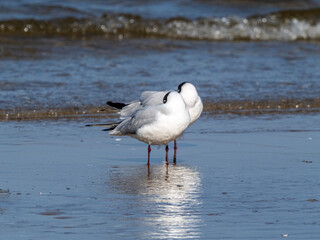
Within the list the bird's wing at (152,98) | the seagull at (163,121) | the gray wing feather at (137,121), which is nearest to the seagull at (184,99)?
the bird's wing at (152,98)

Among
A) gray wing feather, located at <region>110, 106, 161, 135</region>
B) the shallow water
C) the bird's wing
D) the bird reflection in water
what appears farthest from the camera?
the bird's wing

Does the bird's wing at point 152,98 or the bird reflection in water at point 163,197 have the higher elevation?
the bird's wing at point 152,98

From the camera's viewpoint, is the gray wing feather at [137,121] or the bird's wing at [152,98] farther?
the bird's wing at [152,98]

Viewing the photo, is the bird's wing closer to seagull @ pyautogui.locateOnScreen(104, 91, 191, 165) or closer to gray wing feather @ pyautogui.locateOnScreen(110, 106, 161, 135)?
gray wing feather @ pyautogui.locateOnScreen(110, 106, 161, 135)

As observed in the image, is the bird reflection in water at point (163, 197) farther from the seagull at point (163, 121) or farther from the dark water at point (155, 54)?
the dark water at point (155, 54)

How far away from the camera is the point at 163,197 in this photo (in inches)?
170

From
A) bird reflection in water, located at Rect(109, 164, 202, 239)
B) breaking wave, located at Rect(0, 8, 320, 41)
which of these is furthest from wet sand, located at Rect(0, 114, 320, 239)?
breaking wave, located at Rect(0, 8, 320, 41)

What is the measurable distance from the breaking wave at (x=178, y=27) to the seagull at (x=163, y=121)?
28.9 feet

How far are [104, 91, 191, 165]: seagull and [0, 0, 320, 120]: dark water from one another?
92.6 inches

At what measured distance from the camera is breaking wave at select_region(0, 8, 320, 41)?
14156 millimetres

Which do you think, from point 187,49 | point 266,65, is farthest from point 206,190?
point 187,49

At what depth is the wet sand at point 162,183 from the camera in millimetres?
3670

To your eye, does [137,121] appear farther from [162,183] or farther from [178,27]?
[178,27]

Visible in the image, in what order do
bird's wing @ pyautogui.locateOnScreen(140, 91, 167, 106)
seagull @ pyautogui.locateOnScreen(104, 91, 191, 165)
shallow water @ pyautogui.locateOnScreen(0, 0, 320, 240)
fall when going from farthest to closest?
bird's wing @ pyautogui.locateOnScreen(140, 91, 167, 106) < seagull @ pyautogui.locateOnScreen(104, 91, 191, 165) < shallow water @ pyautogui.locateOnScreen(0, 0, 320, 240)
